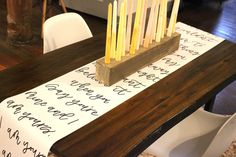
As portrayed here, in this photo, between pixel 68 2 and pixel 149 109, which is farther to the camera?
pixel 68 2

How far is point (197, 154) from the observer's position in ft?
4.58

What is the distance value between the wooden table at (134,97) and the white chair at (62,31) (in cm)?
20

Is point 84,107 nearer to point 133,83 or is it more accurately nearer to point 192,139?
point 133,83

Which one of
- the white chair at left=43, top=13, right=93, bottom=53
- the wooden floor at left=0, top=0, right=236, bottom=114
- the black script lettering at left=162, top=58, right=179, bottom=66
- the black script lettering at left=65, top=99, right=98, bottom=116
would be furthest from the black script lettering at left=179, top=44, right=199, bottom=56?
the wooden floor at left=0, top=0, right=236, bottom=114

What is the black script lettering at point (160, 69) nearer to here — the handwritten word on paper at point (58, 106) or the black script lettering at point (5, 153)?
the handwritten word on paper at point (58, 106)

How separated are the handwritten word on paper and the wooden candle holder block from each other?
0.03 metres

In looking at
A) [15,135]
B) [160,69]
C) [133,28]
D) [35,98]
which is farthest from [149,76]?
[15,135]

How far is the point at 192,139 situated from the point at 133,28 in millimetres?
537

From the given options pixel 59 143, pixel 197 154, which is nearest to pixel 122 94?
pixel 59 143

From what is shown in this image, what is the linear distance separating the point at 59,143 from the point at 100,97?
263mm

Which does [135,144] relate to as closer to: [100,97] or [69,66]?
[100,97]

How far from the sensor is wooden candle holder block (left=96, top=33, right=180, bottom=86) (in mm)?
1223

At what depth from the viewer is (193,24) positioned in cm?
379

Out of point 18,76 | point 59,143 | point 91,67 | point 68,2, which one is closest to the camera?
point 59,143
